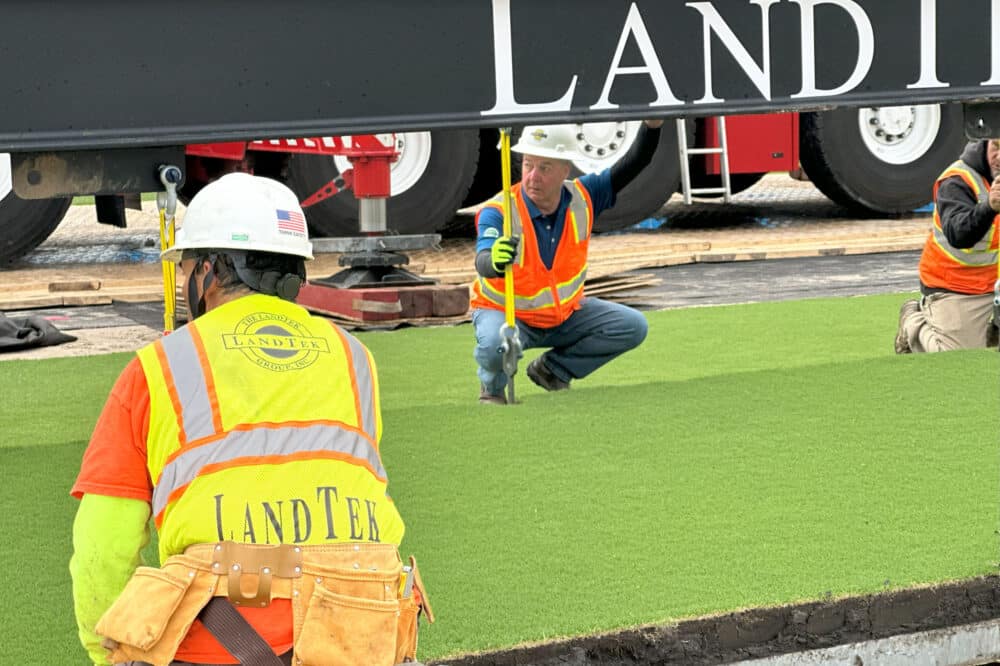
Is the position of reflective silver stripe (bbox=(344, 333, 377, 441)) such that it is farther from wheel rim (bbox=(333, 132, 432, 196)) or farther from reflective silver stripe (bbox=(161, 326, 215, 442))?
wheel rim (bbox=(333, 132, 432, 196))

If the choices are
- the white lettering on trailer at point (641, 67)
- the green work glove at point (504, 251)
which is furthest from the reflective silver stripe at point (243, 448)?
the green work glove at point (504, 251)

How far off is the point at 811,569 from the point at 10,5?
2904mm

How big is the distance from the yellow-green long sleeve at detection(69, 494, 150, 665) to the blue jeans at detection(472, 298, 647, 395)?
484 centimetres

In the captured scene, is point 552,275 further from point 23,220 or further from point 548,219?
→ point 23,220

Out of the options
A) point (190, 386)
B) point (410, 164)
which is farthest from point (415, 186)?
point (190, 386)

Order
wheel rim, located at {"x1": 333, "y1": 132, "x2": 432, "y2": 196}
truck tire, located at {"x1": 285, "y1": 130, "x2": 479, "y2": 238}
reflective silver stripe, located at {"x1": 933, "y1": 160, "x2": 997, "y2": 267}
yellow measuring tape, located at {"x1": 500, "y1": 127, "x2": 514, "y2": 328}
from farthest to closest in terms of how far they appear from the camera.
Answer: wheel rim, located at {"x1": 333, "y1": 132, "x2": 432, "y2": 196}
truck tire, located at {"x1": 285, "y1": 130, "x2": 479, "y2": 238}
reflective silver stripe, located at {"x1": 933, "y1": 160, "x2": 997, "y2": 267}
yellow measuring tape, located at {"x1": 500, "y1": 127, "x2": 514, "y2": 328}

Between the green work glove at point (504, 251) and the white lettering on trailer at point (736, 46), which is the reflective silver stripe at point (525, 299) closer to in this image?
the green work glove at point (504, 251)

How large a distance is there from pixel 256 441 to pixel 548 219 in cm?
510

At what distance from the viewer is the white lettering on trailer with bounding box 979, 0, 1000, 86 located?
4.30 meters

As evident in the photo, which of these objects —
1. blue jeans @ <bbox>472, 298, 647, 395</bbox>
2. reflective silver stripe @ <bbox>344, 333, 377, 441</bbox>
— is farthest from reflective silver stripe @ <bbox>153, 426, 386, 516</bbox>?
blue jeans @ <bbox>472, 298, 647, 395</bbox>

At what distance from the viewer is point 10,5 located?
11.4 ft

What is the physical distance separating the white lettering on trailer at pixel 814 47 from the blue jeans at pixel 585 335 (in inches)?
147

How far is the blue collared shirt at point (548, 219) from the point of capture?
765cm

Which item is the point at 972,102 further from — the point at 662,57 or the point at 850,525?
the point at 850,525
